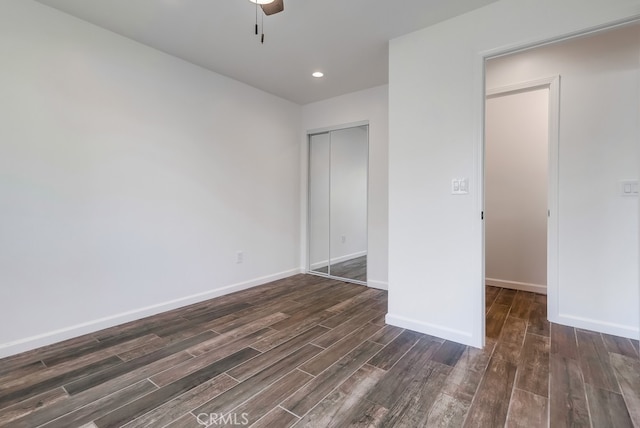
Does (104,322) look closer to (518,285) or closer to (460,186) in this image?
(460,186)

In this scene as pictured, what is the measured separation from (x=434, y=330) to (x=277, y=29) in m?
2.79

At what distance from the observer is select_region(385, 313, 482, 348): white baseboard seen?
2.27 metres

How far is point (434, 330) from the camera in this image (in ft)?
7.98

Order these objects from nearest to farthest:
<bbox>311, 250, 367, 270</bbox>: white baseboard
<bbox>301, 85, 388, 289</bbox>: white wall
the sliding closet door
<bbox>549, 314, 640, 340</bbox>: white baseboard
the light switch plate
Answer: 1. the light switch plate
2. <bbox>549, 314, 640, 340</bbox>: white baseboard
3. <bbox>301, 85, 388, 289</bbox>: white wall
4. the sliding closet door
5. <bbox>311, 250, 367, 270</bbox>: white baseboard

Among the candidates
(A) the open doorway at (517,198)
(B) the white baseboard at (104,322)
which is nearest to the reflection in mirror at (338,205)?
(B) the white baseboard at (104,322)

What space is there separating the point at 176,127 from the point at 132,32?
83 centimetres

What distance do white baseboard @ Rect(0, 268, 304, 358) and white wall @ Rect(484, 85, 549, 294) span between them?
3202 millimetres

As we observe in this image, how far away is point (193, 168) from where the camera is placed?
3.16m

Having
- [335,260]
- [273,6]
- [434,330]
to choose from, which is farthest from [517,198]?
[273,6]

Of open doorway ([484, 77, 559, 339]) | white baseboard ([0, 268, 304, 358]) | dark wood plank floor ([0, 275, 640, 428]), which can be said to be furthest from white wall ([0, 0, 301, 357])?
open doorway ([484, 77, 559, 339])

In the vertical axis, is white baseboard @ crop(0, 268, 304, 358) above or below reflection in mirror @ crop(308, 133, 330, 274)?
below

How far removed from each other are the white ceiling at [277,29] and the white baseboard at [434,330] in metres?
2.43

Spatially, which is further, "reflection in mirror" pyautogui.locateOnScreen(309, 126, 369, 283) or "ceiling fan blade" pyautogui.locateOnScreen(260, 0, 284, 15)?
"reflection in mirror" pyautogui.locateOnScreen(309, 126, 369, 283)

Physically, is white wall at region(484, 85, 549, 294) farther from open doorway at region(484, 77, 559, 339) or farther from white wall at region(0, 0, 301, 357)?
white wall at region(0, 0, 301, 357)
